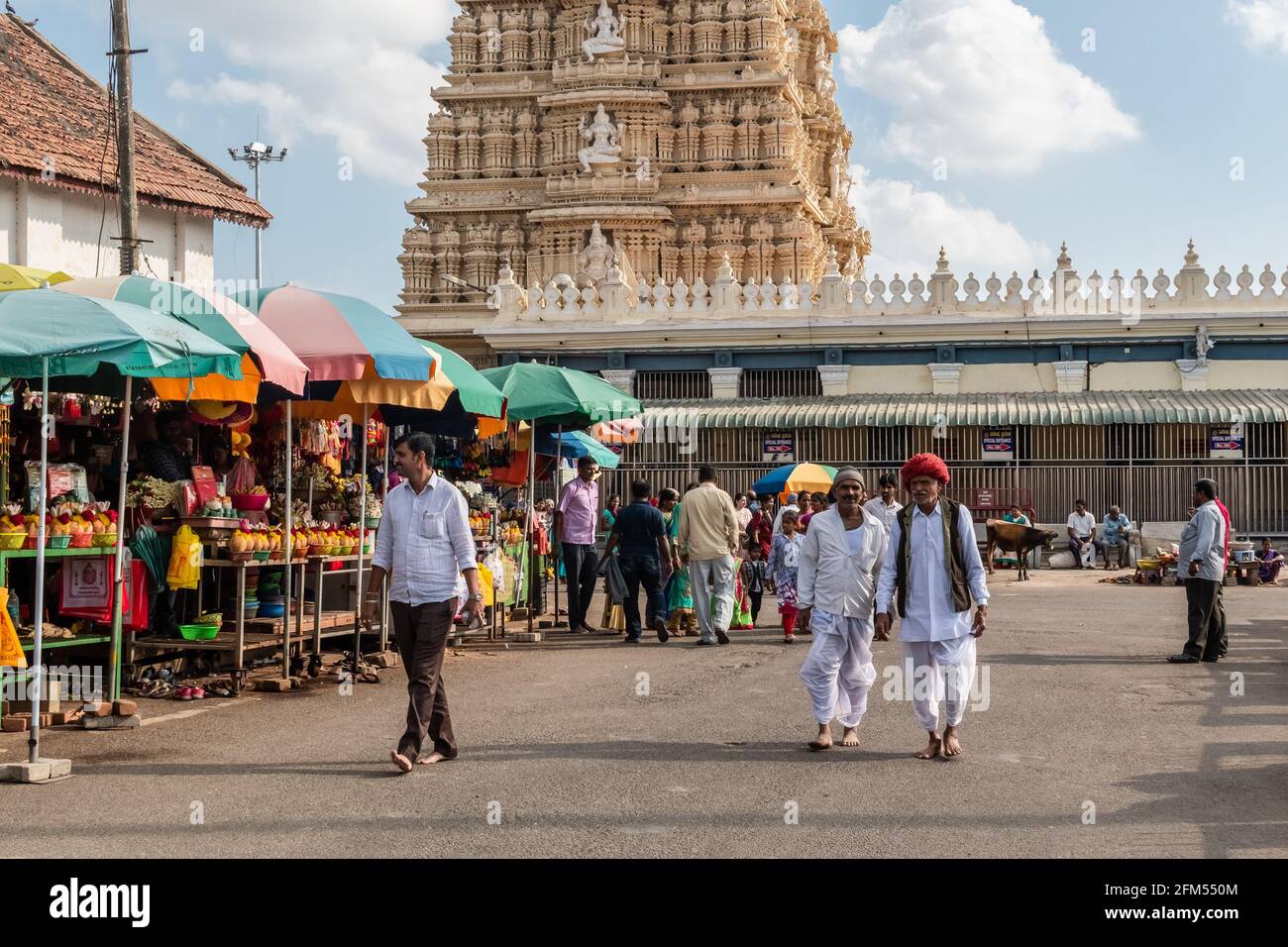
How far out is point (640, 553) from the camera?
16.0 meters

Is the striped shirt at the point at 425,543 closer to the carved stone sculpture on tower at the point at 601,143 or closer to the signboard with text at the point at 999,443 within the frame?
the signboard with text at the point at 999,443

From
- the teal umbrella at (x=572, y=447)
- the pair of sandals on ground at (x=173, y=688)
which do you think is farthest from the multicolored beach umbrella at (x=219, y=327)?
the teal umbrella at (x=572, y=447)

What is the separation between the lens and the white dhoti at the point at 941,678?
8.78 m

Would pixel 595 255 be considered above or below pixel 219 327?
above

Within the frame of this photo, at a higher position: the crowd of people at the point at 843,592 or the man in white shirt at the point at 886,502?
the man in white shirt at the point at 886,502

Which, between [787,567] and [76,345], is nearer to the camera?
[76,345]

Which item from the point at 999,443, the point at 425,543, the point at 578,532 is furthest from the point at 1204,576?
the point at 999,443

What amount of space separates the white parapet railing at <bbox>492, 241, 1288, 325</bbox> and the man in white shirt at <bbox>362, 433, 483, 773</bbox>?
24.8m

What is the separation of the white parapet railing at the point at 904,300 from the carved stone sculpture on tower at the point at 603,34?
11.4 meters

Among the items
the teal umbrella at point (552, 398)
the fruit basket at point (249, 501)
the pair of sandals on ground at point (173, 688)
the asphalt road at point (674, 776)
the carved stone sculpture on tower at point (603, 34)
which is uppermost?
the carved stone sculpture on tower at point (603, 34)

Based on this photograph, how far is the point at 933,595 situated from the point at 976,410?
22503 millimetres

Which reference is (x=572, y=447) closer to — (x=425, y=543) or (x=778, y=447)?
(x=425, y=543)

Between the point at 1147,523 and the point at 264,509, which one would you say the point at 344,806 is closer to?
the point at 264,509

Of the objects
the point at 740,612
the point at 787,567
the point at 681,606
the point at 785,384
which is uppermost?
the point at 785,384
